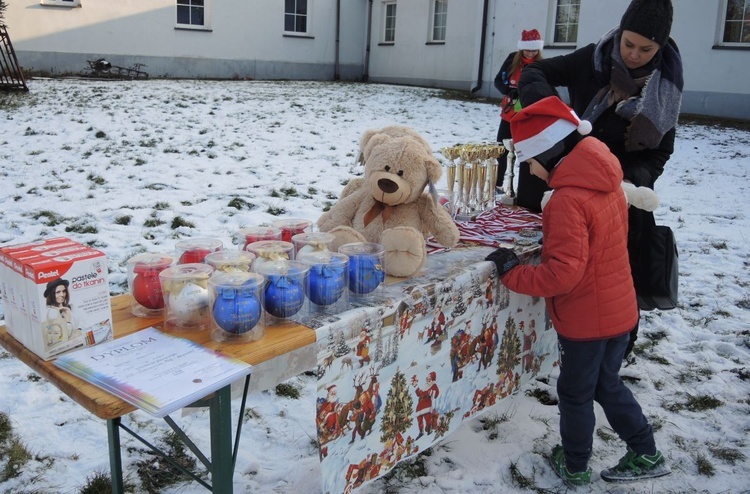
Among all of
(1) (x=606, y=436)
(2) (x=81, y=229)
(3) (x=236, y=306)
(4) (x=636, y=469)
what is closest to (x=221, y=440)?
(3) (x=236, y=306)

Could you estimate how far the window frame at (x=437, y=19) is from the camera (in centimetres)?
1557

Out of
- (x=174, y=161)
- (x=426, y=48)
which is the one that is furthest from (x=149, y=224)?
(x=426, y=48)

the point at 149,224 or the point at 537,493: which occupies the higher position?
the point at 149,224

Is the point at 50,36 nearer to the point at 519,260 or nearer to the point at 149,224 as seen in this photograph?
the point at 149,224

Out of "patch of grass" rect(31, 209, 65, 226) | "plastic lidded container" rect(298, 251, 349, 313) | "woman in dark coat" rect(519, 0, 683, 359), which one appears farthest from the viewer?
"patch of grass" rect(31, 209, 65, 226)

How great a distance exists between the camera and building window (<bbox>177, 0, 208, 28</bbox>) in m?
14.6

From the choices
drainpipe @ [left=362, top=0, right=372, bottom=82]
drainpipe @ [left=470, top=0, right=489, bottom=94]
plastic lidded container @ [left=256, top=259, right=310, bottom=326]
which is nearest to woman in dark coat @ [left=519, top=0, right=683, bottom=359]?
plastic lidded container @ [left=256, top=259, right=310, bottom=326]

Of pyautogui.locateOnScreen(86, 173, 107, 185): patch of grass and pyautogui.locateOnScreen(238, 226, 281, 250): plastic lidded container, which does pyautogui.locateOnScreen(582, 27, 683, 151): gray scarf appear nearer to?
pyautogui.locateOnScreen(238, 226, 281, 250): plastic lidded container

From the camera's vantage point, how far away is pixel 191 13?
1480 cm

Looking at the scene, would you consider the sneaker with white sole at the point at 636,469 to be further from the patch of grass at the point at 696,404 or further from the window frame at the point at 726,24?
the window frame at the point at 726,24

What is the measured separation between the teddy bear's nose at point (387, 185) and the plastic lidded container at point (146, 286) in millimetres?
715

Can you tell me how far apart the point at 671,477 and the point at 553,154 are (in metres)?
1.31

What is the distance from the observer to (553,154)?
2.13 meters

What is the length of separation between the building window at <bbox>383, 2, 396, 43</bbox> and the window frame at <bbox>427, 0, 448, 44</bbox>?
1380 mm
